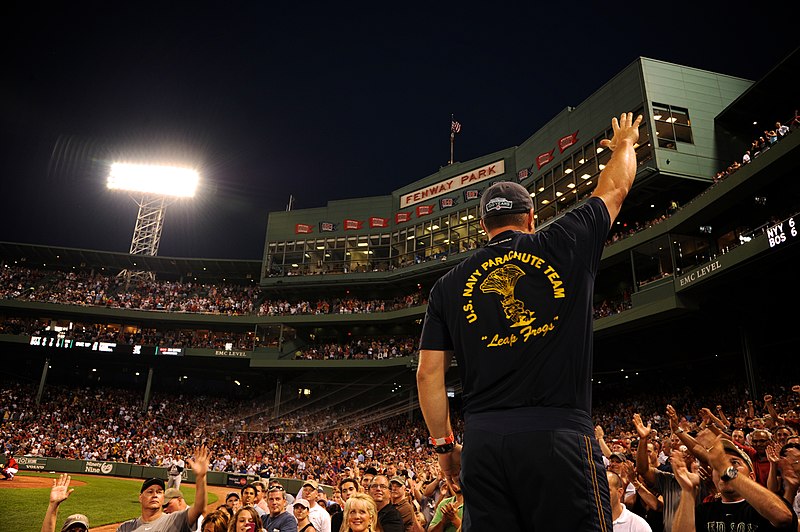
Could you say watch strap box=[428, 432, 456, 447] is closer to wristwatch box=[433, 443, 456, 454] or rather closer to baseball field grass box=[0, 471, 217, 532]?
wristwatch box=[433, 443, 456, 454]

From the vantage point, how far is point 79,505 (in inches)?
730

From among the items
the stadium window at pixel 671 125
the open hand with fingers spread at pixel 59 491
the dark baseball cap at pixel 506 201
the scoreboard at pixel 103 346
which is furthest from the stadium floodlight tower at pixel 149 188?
the dark baseball cap at pixel 506 201

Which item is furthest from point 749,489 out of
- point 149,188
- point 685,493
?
point 149,188

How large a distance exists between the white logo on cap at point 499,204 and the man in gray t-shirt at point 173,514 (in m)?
4.95

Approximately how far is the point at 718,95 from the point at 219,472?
3575 cm

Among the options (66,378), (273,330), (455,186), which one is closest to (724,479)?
(455,186)

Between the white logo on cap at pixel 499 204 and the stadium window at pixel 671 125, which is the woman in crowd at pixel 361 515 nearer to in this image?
the white logo on cap at pixel 499 204

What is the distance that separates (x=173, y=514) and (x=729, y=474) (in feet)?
18.9

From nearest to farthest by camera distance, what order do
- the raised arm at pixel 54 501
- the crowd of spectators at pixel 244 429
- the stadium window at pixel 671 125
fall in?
the raised arm at pixel 54 501
the crowd of spectators at pixel 244 429
the stadium window at pixel 671 125

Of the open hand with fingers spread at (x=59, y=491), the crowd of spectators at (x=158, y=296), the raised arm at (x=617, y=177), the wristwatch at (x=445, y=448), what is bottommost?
the open hand with fingers spread at (x=59, y=491)

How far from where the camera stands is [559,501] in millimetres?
2014

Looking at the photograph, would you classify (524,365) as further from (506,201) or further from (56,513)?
(56,513)

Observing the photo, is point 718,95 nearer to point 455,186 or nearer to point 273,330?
point 455,186

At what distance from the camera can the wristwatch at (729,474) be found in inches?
155
